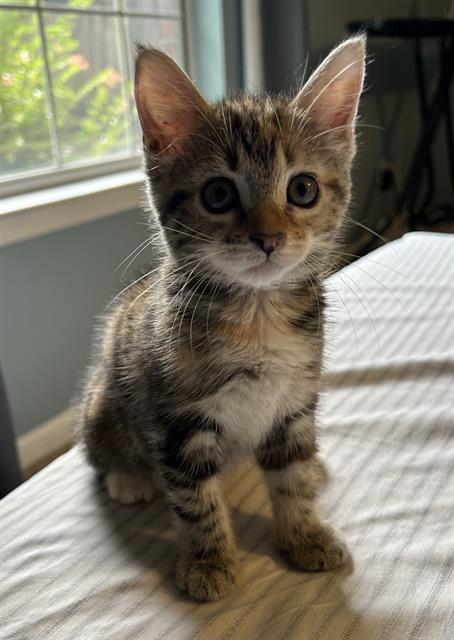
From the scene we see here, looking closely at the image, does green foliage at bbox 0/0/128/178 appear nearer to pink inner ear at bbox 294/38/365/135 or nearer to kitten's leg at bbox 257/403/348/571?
pink inner ear at bbox 294/38/365/135

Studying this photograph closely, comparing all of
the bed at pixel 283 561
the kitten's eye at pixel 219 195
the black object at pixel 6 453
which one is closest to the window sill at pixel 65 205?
the black object at pixel 6 453

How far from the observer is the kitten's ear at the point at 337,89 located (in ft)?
2.60

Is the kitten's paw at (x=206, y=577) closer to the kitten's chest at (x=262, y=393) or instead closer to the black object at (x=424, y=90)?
the kitten's chest at (x=262, y=393)

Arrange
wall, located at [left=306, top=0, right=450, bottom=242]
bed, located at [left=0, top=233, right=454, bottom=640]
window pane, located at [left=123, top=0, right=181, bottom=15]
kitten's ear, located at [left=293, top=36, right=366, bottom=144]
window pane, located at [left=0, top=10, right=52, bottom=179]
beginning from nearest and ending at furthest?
1. bed, located at [left=0, top=233, right=454, bottom=640]
2. kitten's ear, located at [left=293, top=36, right=366, bottom=144]
3. window pane, located at [left=0, top=10, right=52, bottom=179]
4. window pane, located at [left=123, top=0, right=181, bottom=15]
5. wall, located at [left=306, top=0, right=450, bottom=242]

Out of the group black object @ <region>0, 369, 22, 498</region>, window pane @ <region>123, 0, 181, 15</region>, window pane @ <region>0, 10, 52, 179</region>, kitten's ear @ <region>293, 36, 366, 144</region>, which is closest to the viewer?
kitten's ear @ <region>293, 36, 366, 144</region>

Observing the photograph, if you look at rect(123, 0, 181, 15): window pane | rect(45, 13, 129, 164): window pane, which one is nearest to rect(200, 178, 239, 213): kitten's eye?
rect(45, 13, 129, 164): window pane

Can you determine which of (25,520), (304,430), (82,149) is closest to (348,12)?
(82,149)

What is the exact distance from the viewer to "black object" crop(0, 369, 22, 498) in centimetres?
121

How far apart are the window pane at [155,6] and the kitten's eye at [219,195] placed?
140 centimetres

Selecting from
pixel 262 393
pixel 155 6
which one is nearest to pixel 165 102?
pixel 262 393

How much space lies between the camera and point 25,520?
814mm

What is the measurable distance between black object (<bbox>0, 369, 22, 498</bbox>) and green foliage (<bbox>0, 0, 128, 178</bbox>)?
0.70 m

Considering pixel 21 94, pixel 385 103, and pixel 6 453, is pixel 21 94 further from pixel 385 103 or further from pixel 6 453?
pixel 385 103

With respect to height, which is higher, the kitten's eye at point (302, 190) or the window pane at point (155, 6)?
the window pane at point (155, 6)
